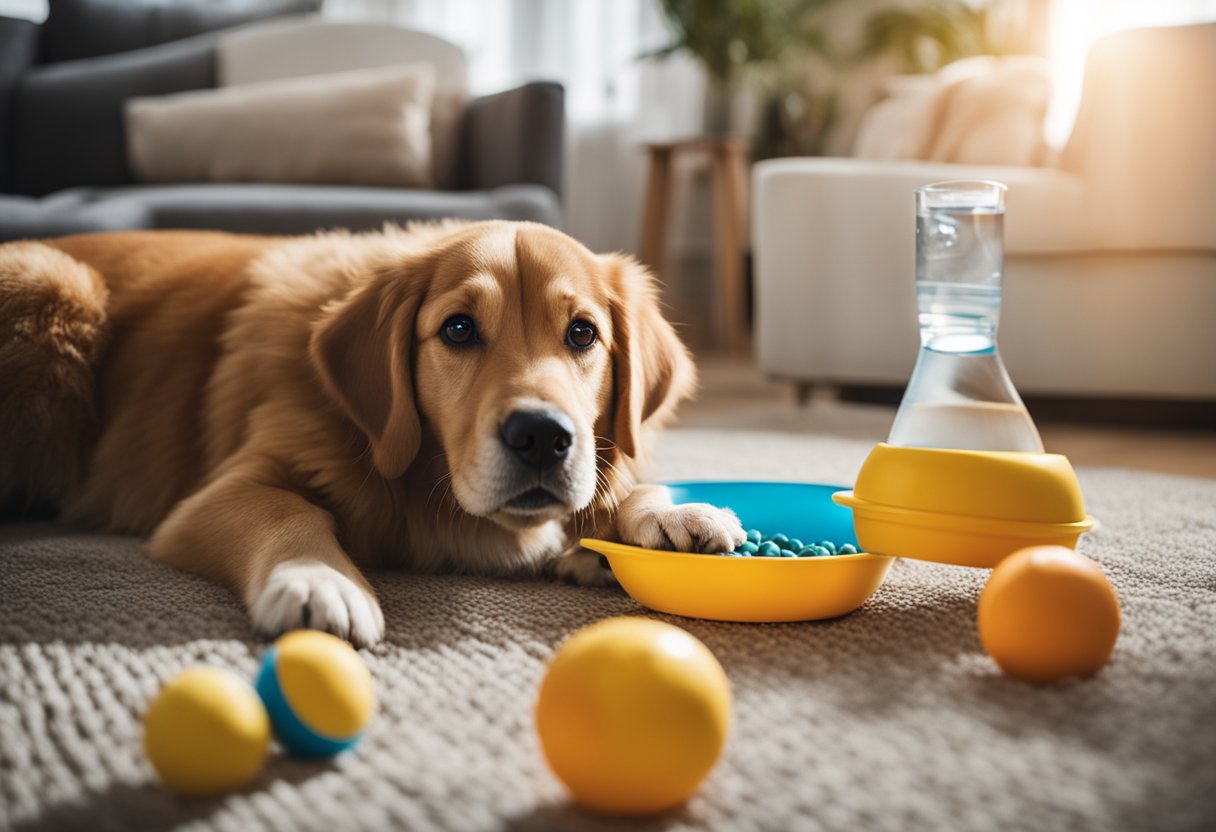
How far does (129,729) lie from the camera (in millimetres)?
1041

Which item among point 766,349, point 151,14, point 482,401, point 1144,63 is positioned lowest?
point 766,349

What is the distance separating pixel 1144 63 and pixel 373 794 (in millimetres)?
3406

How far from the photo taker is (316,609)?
1.29 m

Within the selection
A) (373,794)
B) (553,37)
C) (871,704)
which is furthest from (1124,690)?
(553,37)

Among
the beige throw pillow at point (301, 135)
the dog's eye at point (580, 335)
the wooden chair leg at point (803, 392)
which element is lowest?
the wooden chair leg at point (803, 392)

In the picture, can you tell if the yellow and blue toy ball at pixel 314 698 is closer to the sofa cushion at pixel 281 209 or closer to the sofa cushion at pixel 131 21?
the sofa cushion at pixel 281 209

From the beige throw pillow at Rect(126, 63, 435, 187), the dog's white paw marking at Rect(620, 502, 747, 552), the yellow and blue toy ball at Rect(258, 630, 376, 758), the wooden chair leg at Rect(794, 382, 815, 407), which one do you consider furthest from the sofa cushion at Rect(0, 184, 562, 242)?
the yellow and blue toy ball at Rect(258, 630, 376, 758)

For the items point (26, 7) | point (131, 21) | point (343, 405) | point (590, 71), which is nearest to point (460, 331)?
point (343, 405)

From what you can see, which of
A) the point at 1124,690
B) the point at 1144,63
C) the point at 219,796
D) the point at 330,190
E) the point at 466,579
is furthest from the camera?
the point at 330,190

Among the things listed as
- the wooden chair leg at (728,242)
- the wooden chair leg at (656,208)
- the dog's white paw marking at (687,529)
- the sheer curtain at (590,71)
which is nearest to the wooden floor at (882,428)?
the wooden chair leg at (728,242)

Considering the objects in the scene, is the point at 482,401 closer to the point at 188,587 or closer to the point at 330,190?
the point at 188,587

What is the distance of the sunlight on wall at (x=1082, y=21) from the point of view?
5.71 meters

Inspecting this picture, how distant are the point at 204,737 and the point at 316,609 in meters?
0.39

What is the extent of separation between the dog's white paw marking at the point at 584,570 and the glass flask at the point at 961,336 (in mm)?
500
